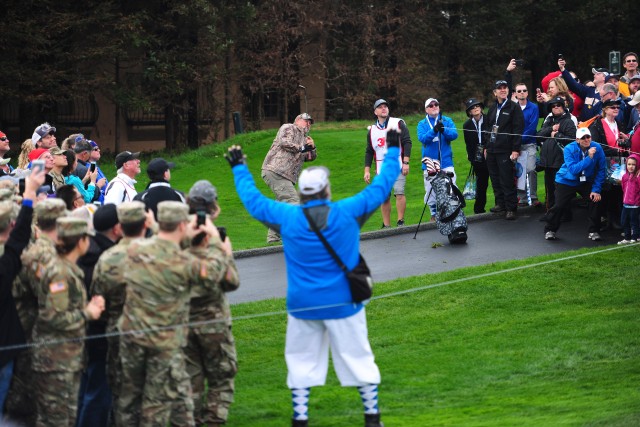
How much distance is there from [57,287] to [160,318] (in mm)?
775

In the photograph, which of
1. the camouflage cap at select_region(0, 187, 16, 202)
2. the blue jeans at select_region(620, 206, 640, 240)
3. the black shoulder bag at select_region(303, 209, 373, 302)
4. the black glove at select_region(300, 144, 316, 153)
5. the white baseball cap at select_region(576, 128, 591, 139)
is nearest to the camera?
the black shoulder bag at select_region(303, 209, 373, 302)

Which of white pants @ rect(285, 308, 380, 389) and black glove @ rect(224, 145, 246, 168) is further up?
black glove @ rect(224, 145, 246, 168)

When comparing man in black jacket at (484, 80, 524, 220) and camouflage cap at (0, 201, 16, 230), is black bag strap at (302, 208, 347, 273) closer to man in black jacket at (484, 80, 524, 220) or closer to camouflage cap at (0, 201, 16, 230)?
camouflage cap at (0, 201, 16, 230)

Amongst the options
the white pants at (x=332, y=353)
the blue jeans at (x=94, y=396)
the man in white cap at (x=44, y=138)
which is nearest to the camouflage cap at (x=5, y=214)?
the blue jeans at (x=94, y=396)

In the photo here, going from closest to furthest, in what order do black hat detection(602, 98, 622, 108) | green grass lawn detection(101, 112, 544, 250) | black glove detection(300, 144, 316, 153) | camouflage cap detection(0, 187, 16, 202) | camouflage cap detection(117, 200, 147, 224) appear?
camouflage cap detection(117, 200, 147, 224)
camouflage cap detection(0, 187, 16, 202)
black hat detection(602, 98, 622, 108)
black glove detection(300, 144, 316, 153)
green grass lawn detection(101, 112, 544, 250)

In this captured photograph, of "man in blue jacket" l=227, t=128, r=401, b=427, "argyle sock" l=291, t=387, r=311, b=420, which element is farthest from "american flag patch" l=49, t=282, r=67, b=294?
"argyle sock" l=291, t=387, r=311, b=420

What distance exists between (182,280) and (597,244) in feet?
31.8

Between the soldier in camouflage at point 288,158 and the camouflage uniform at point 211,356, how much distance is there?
840cm

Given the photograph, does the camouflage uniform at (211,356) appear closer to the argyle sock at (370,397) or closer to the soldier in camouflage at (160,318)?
the soldier in camouflage at (160,318)

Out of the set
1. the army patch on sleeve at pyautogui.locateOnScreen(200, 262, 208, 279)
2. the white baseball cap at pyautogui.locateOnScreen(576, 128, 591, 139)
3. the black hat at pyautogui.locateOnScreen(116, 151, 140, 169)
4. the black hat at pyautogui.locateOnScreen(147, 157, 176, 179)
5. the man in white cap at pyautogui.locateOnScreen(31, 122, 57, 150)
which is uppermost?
the man in white cap at pyautogui.locateOnScreen(31, 122, 57, 150)

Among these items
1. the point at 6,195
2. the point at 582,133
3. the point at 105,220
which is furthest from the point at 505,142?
the point at 6,195

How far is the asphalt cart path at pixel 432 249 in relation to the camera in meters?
15.5

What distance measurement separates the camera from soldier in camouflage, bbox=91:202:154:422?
8.59 m

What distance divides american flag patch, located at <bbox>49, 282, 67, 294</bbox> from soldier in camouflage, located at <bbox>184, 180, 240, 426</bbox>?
1161 millimetres
